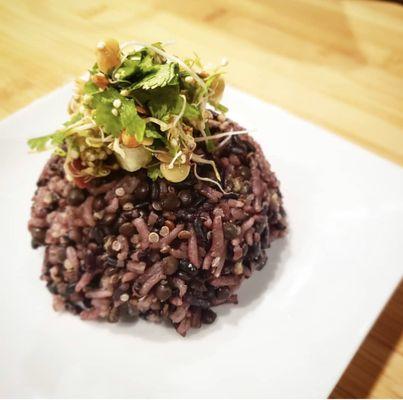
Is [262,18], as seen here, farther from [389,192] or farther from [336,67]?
[389,192]

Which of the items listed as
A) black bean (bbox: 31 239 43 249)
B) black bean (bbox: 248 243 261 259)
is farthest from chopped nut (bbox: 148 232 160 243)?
black bean (bbox: 31 239 43 249)

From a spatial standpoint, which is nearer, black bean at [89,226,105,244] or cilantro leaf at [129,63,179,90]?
cilantro leaf at [129,63,179,90]

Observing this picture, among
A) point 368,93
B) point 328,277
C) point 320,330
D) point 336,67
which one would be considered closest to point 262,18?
point 336,67

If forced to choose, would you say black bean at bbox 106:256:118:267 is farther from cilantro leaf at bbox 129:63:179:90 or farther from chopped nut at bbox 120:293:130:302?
cilantro leaf at bbox 129:63:179:90

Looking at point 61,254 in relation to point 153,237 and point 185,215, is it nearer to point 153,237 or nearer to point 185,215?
point 153,237

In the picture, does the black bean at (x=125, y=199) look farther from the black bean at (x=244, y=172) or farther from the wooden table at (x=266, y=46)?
the wooden table at (x=266, y=46)

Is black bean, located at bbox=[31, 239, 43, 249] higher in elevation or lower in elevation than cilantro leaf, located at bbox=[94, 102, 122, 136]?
lower
